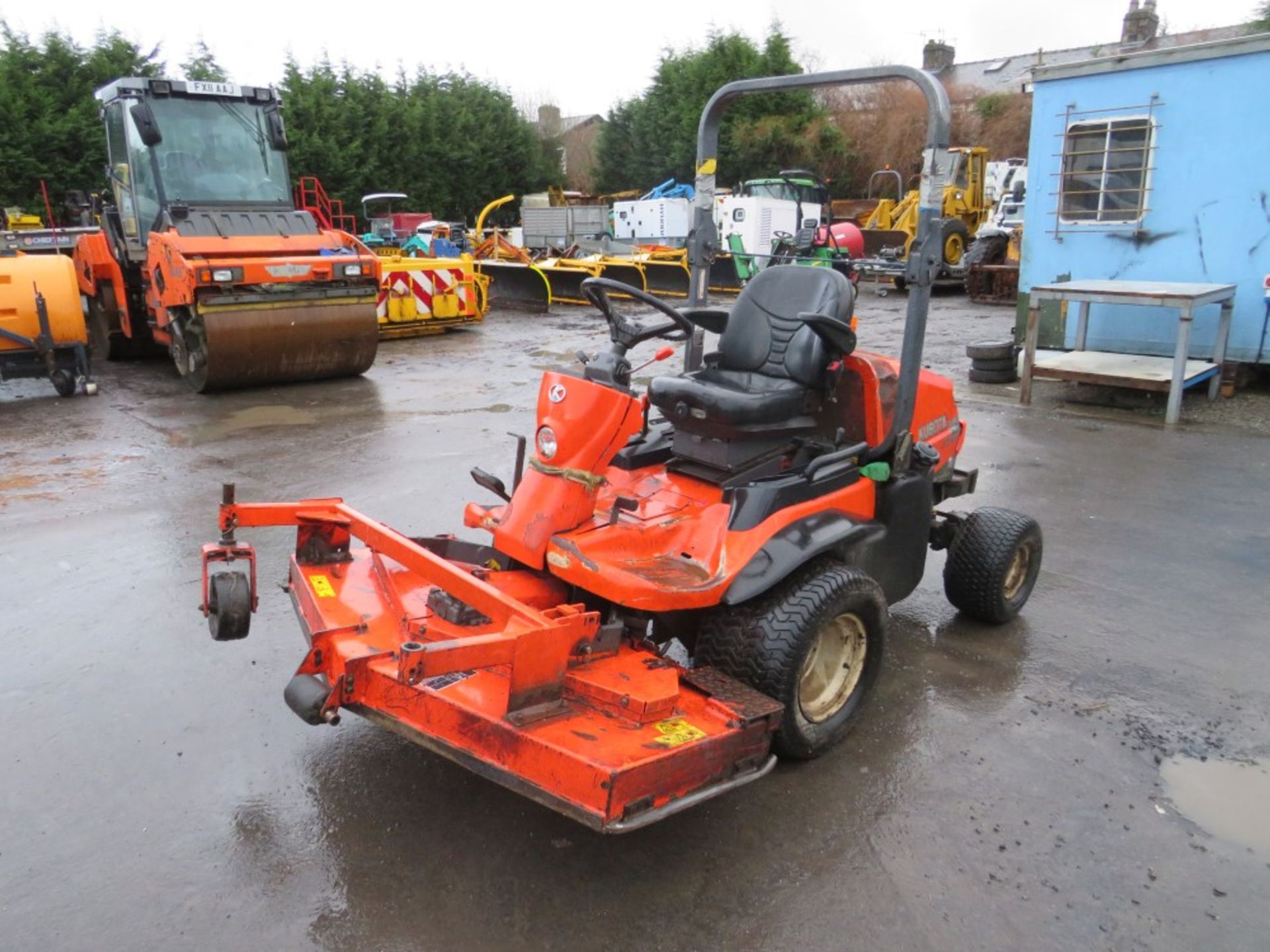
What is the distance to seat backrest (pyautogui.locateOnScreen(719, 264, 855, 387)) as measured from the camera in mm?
3686

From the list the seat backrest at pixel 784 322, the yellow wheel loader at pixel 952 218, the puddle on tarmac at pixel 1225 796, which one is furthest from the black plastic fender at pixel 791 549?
the yellow wheel loader at pixel 952 218

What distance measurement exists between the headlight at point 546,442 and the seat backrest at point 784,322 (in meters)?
1.02

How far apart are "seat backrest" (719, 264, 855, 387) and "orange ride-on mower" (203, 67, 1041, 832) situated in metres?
0.01

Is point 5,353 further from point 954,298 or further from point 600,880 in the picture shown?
point 954,298

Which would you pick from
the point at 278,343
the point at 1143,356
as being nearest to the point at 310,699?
the point at 278,343

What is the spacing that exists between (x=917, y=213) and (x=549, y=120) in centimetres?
3669

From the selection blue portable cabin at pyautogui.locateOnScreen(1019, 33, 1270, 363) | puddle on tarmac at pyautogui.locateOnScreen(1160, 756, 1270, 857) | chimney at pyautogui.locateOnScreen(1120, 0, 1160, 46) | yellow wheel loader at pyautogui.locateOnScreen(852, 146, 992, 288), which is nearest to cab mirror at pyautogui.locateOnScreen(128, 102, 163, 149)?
blue portable cabin at pyautogui.locateOnScreen(1019, 33, 1270, 363)

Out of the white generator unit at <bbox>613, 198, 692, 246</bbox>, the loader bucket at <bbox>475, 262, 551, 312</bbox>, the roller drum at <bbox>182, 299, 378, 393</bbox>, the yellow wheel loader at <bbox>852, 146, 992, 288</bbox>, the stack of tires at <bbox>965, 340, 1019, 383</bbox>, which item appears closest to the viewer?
the roller drum at <bbox>182, 299, 378, 393</bbox>

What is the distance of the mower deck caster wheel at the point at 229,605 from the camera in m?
2.99

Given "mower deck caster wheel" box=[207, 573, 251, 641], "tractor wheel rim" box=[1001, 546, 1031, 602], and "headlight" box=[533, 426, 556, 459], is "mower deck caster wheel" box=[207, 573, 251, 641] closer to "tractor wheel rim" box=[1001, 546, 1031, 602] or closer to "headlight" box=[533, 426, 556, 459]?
"headlight" box=[533, 426, 556, 459]

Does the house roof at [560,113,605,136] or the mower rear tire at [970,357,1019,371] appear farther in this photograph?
the house roof at [560,113,605,136]

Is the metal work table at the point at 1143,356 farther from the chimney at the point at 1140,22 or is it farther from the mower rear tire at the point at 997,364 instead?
the chimney at the point at 1140,22

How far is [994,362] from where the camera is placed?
984 cm

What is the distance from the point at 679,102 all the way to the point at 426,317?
69.0 feet
